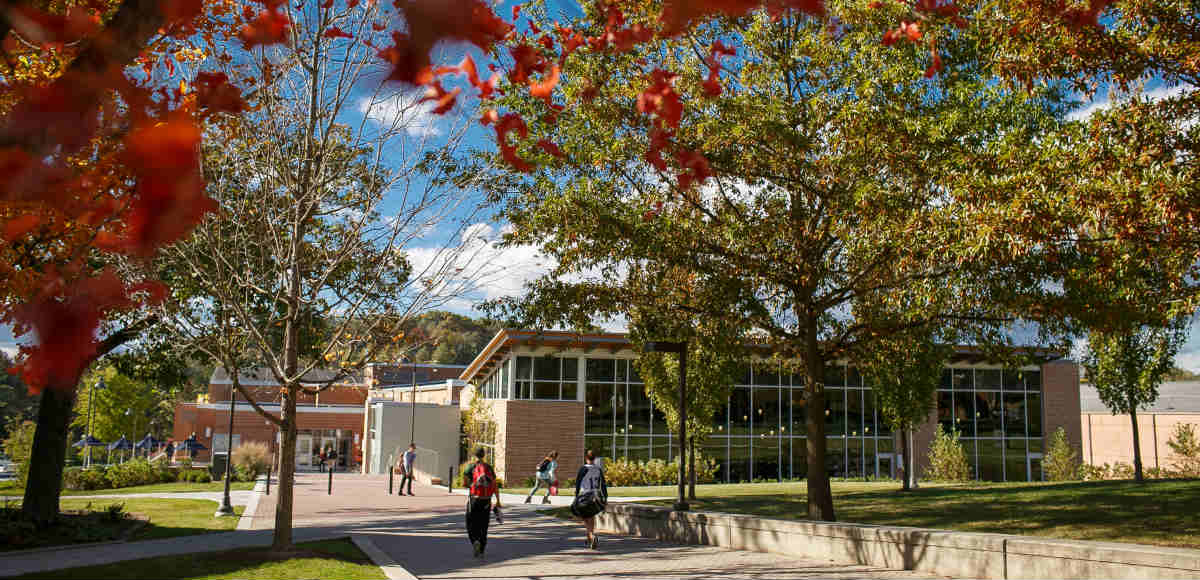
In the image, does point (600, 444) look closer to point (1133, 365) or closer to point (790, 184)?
point (1133, 365)

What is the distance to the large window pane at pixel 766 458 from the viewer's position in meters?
37.2

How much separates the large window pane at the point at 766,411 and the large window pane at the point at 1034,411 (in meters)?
13.0

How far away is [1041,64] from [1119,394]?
1908 centimetres

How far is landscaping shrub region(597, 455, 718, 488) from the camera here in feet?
107

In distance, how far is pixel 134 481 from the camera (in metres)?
31.7

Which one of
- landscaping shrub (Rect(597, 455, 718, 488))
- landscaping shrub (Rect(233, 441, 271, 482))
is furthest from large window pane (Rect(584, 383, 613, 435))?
landscaping shrub (Rect(233, 441, 271, 482))

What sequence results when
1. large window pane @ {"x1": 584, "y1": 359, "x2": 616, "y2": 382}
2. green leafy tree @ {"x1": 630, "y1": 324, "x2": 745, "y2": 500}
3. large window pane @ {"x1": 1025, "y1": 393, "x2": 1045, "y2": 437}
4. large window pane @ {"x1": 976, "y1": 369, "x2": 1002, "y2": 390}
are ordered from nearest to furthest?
green leafy tree @ {"x1": 630, "y1": 324, "x2": 745, "y2": 500}, large window pane @ {"x1": 584, "y1": 359, "x2": 616, "y2": 382}, large window pane @ {"x1": 976, "y1": 369, "x2": 1002, "y2": 390}, large window pane @ {"x1": 1025, "y1": 393, "x2": 1045, "y2": 437}

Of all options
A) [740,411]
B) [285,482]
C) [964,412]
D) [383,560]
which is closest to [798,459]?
[740,411]

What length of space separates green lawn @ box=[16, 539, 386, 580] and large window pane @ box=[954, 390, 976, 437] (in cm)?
3447

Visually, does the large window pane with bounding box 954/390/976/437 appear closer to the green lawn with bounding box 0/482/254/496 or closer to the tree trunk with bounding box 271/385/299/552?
the green lawn with bounding box 0/482/254/496

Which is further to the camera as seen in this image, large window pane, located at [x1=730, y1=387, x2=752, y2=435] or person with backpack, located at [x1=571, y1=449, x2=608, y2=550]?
large window pane, located at [x1=730, y1=387, x2=752, y2=435]

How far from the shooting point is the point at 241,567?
34.3 feet

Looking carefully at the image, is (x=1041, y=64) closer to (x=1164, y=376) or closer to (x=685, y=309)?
(x=685, y=309)

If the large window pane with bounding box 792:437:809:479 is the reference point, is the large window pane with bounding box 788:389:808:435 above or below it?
above
